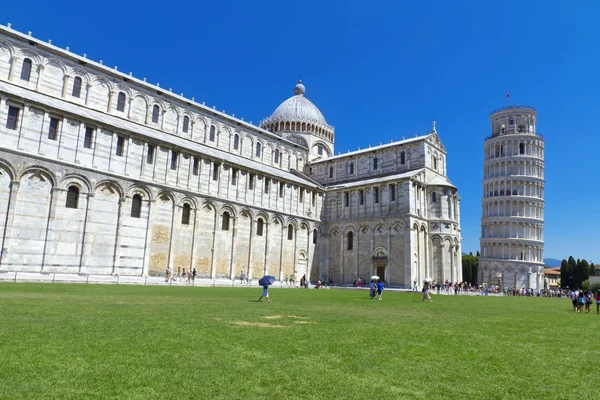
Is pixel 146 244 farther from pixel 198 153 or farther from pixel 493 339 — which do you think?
pixel 493 339

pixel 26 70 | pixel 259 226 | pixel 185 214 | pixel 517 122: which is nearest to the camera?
pixel 26 70

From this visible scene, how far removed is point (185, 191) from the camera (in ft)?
115

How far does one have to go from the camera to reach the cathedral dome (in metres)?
58.5

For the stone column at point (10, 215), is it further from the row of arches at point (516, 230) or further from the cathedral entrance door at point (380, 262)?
the row of arches at point (516, 230)

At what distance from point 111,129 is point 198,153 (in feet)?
25.4

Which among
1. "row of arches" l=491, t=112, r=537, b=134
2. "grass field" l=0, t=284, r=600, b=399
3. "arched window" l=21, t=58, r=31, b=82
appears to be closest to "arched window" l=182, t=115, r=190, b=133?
"arched window" l=21, t=58, r=31, b=82

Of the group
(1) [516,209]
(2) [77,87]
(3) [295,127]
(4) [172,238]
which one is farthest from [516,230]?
(2) [77,87]

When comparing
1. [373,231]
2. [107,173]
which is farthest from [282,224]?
[107,173]

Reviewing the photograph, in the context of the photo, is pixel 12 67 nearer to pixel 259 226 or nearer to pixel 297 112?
pixel 259 226

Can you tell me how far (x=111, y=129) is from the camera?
31375 millimetres

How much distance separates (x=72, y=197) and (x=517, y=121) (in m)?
69.8

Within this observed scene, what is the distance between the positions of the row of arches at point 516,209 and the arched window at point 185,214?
177 feet

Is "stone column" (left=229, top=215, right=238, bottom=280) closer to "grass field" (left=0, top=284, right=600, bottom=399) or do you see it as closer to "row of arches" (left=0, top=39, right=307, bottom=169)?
"row of arches" (left=0, top=39, right=307, bottom=169)

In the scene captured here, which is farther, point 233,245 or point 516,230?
point 516,230
